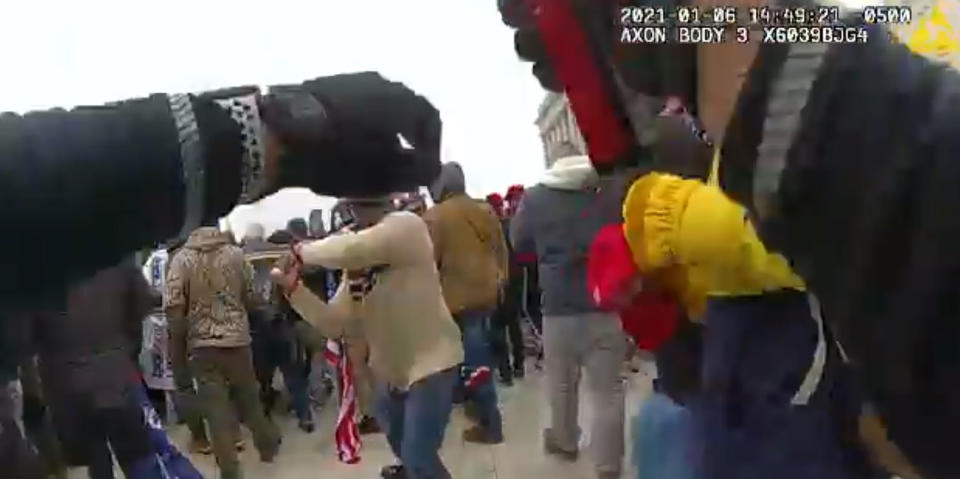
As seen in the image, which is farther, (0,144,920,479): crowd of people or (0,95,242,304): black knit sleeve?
(0,144,920,479): crowd of people

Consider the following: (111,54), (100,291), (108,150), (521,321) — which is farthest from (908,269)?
(111,54)

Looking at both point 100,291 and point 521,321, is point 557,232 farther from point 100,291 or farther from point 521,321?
point 521,321

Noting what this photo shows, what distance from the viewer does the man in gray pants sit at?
4.07 meters

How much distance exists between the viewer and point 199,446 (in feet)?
17.7

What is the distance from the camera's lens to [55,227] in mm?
917

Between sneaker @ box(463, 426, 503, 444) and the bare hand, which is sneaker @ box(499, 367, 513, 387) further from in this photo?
the bare hand

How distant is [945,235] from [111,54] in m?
7.32

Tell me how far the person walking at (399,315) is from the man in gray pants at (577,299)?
0.71 metres

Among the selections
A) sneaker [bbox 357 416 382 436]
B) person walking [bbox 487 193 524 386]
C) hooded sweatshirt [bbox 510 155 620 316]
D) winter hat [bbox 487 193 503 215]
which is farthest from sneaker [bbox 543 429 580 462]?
winter hat [bbox 487 193 503 215]

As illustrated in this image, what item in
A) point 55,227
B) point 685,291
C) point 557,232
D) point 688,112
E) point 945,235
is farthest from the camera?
point 557,232

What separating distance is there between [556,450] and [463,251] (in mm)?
939

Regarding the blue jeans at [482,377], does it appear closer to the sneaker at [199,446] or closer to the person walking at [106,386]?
the sneaker at [199,446]

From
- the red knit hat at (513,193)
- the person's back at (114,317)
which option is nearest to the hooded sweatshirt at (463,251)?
the person's back at (114,317)

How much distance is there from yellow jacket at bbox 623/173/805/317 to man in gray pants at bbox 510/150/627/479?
6.96 feet
